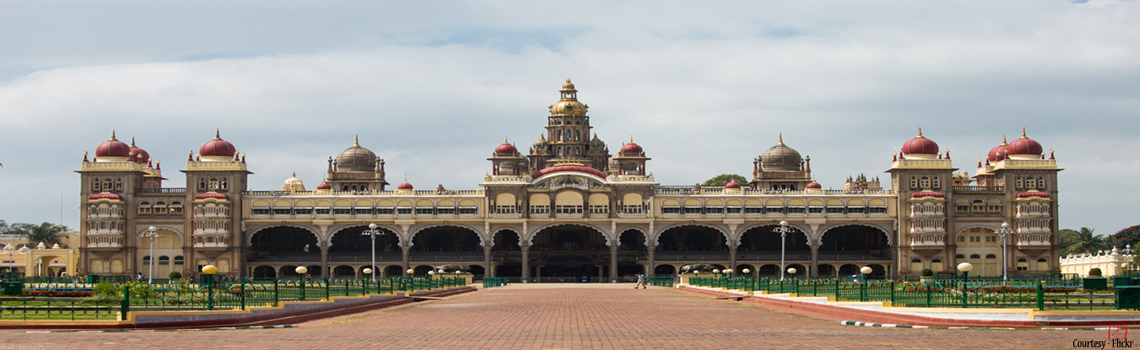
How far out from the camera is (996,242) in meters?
101

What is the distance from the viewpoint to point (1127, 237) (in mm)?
135000

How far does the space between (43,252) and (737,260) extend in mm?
70081

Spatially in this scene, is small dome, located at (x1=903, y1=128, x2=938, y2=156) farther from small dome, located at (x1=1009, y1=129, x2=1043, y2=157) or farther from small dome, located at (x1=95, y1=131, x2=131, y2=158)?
small dome, located at (x1=95, y1=131, x2=131, y2=158)

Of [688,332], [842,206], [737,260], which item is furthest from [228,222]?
[688,332]

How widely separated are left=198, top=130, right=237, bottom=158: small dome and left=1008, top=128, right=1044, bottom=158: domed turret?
242ft

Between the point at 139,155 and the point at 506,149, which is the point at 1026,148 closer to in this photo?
the point at 506,149

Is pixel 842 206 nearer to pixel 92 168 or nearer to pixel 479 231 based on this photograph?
pixel 479 231

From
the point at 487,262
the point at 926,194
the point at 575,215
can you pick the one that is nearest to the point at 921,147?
the point at 926,194

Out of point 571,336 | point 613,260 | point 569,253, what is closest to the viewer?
point 571,336

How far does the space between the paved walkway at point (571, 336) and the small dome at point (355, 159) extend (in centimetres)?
9012

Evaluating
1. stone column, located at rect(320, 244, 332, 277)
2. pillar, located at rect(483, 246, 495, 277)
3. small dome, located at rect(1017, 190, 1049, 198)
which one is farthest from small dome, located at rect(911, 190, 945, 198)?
stone column, located at rect(320, 244, 332, 277)

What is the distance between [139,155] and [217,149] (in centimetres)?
1411

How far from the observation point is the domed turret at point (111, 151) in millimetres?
102062

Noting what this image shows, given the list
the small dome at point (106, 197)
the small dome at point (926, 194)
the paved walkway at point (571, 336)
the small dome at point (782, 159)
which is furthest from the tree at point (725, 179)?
the paved walkway at point (571, 336)
